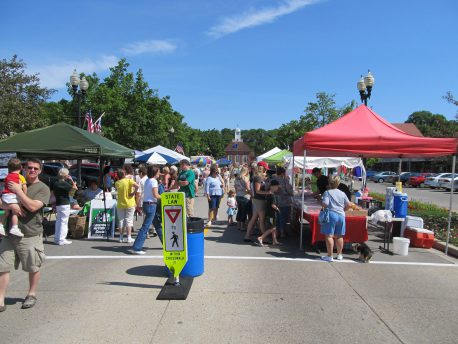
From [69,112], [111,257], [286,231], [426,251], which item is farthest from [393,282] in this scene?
[69,112]

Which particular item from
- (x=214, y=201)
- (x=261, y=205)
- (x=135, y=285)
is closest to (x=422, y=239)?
(x=261, y=205)

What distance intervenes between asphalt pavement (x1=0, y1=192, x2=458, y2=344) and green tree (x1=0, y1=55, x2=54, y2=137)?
1195cm

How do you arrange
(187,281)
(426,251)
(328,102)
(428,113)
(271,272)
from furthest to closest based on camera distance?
1. (428,113)
2. (328,102)
3. (426,251)
4. (271,272)
5. (187,281)

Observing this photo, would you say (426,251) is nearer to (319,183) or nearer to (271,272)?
(319,183)

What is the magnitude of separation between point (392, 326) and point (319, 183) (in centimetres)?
649

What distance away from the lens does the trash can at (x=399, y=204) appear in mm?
9516

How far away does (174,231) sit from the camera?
5.46 m

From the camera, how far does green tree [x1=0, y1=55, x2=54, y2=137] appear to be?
16828 mm

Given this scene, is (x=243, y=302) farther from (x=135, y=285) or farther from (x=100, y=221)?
(x=100, y=221)

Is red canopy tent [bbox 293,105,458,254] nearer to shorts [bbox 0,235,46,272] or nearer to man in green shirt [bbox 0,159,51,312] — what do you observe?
man in green shirt [bbox 0,159,51,312]

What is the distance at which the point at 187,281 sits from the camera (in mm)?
5664

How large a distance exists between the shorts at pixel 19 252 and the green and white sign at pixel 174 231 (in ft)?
5.47

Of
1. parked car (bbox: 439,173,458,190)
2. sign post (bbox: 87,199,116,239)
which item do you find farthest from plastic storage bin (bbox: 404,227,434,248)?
parked car (bbox: 439,173,458,190)

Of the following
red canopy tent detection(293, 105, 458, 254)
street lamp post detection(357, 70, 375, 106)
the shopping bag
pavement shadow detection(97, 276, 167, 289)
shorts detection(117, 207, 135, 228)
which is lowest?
pavement shadow detection(97, 276, 167, 289)
